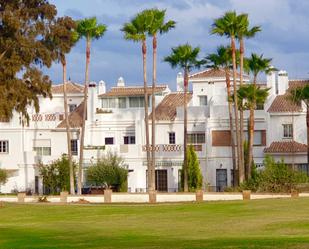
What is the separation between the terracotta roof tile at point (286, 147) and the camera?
9075 centimetres

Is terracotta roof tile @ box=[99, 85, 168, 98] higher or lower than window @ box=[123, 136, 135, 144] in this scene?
higher

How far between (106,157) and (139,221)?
4278 centimetres

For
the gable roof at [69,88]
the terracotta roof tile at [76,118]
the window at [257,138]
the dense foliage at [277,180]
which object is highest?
the gable roof at [69,88]

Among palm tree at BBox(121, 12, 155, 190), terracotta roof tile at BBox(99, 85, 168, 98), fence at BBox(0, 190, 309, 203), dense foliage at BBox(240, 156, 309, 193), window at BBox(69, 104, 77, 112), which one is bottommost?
fence at BBox(0, 190, 309, 203)

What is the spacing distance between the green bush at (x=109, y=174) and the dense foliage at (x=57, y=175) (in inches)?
84.7

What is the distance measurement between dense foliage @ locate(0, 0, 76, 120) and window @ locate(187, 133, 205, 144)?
28.1m

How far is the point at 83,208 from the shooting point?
2547 inches

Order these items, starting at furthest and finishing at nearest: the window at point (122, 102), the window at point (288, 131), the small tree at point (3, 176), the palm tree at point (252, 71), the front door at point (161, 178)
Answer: the window at point (122, 102) → the front door at point (161, 178) → the small tree at point (3, 176) → the window at point (288, 131) → the palm tree at point (252, 71)

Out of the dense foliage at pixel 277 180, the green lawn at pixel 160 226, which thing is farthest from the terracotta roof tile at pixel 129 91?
the green lawn at pixel 160 226

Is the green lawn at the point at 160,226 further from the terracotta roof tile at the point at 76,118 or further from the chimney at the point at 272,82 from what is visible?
the chimney at the point at 272,82

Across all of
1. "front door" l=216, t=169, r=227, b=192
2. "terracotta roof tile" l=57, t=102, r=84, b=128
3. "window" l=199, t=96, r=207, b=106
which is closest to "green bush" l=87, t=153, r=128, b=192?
"front door" l=216, t=169, r=227, b=192

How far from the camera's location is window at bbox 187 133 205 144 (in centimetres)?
9550

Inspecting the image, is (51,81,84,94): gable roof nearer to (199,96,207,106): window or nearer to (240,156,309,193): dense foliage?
(199,96,207,106): window

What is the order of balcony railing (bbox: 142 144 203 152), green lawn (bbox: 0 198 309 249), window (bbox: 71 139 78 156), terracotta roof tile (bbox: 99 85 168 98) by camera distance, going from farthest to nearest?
terracotta roof tile (bbox: 99 85 168 98)
window (bbox: 71 139 78 156)
balcony railing (bbox: 142 144 203 152)
green lawn (bbox: 0 198 309 249)
